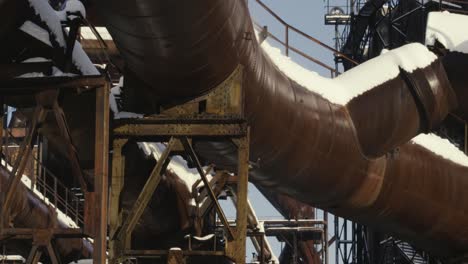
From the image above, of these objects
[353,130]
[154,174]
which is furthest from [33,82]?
[353,130]

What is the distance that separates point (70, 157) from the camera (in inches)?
635

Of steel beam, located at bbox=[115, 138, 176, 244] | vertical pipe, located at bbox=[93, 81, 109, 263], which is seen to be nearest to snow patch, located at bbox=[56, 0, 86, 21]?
vertical pipe, located at bbox=[93, 81, 109, 263]

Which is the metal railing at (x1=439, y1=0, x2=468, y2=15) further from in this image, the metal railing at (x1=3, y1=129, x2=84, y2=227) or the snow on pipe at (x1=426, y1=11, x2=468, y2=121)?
the metal railing at (x1=3, y1=129, x2=84, y2=227)

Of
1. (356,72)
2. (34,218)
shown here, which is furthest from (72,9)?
(34,218)

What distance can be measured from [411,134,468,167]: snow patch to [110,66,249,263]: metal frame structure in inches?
350

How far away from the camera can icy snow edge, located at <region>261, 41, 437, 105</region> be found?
66.0ft

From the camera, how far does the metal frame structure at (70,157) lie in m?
15.6

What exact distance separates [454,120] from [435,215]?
489 centimetres

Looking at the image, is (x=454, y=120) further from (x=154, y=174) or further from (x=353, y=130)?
(x=154, y=174)

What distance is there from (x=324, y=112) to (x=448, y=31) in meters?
6.54

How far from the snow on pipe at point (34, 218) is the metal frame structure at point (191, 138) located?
728 cm

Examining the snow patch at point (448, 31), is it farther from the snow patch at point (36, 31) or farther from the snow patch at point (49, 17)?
the snow patch at point (36, 31)

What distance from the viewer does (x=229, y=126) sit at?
16.3 meters

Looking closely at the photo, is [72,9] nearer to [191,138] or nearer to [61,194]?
[191,138]
